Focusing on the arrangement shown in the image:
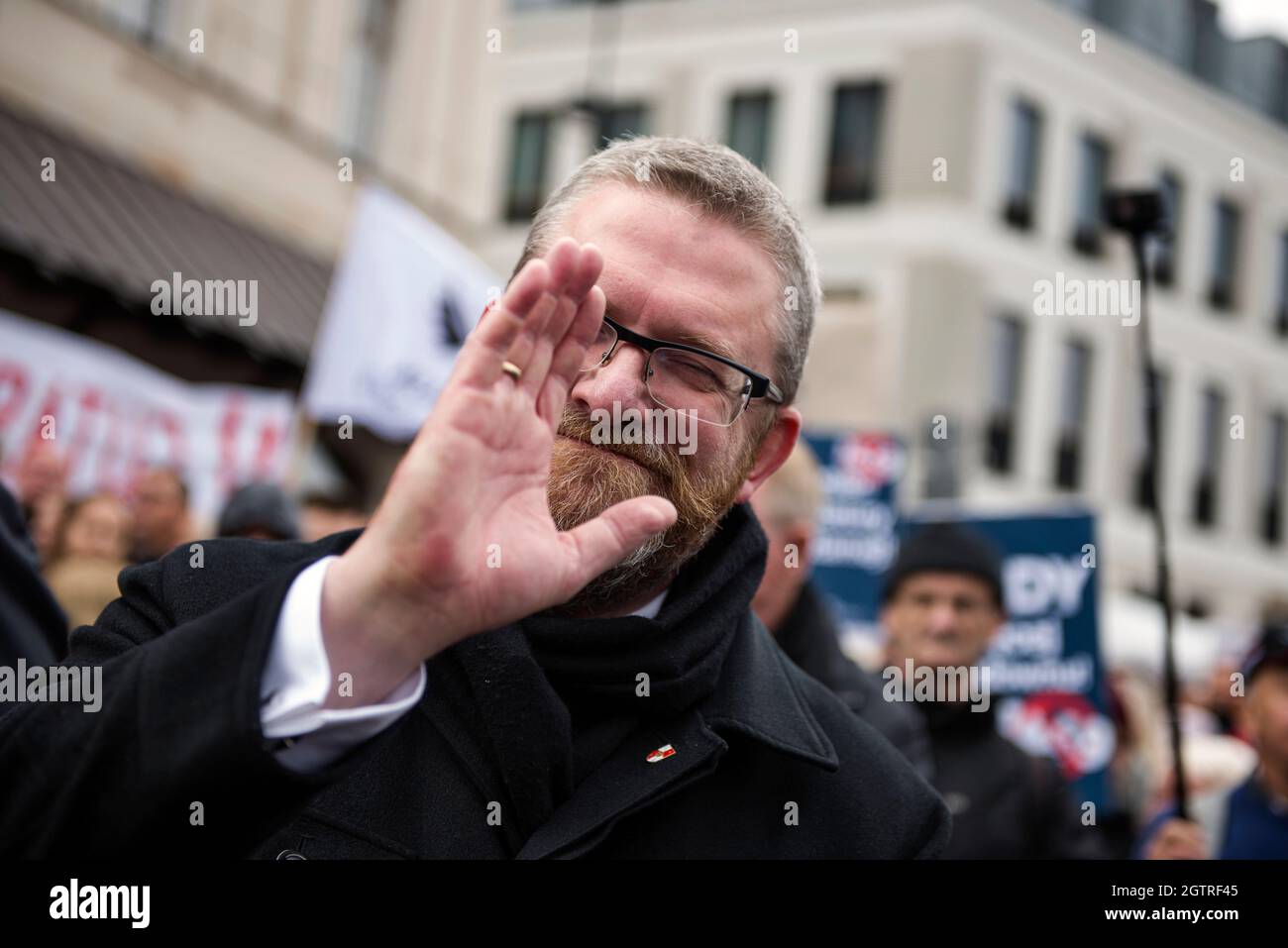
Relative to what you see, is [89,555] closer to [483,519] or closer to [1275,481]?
[483,519]

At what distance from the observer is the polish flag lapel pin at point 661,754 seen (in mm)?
2164

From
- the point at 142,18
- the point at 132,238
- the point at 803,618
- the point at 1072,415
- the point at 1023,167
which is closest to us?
the point at 803,618

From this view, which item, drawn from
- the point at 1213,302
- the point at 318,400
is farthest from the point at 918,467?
the point at 318,400

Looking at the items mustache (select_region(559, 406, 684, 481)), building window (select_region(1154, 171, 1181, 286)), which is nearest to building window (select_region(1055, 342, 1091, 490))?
building window (select_region(1154, 171, 1181, 286))

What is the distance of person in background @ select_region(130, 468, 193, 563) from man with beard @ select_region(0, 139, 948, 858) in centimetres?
404

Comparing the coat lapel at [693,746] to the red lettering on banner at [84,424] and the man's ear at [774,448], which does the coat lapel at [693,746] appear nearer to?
the man's ear at [774,448]

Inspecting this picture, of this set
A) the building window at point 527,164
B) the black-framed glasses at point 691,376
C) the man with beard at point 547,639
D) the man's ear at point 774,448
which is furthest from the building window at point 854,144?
the black-framed glasses at point 691,376

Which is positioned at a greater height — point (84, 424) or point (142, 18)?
point (142, 18)

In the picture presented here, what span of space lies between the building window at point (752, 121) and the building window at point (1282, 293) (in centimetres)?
1150

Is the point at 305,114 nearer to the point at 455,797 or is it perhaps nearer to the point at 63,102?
the point at 63,102

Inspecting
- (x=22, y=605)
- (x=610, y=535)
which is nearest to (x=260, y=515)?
(x=22, y=605)

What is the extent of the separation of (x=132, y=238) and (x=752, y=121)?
1918 cm

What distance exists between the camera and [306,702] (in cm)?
156
